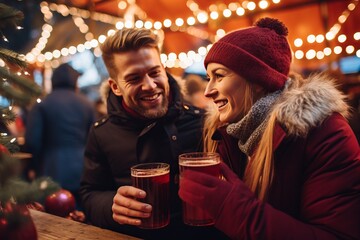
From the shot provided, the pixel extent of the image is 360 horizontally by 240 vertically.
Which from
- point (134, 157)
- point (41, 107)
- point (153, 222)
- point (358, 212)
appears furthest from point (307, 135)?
point (41, 107)

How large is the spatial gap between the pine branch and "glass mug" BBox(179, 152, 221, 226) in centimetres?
76

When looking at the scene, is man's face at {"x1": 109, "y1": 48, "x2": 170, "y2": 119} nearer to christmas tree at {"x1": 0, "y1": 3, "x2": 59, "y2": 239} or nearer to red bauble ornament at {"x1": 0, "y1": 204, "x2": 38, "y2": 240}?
christmas tree at {"x1": 0, "y1": 3, "x2": 59, "y2": 239}

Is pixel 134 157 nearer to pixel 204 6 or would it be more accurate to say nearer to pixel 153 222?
pixel 153 222

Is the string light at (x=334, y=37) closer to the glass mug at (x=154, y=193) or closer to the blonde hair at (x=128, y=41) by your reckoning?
the blonde hair at (x=128, y=41)

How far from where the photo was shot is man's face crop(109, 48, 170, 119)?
6.15ft

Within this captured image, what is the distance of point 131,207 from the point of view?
1327mm

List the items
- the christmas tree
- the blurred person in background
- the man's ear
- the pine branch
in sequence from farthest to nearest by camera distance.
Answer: the blurred person in background < the man's ear < the pine branch < the christmas tree

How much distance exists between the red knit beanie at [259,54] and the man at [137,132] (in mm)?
457

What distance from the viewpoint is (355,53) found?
5.34 metres

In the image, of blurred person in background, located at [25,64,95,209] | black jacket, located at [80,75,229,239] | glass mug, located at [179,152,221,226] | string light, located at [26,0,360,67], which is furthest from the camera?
string light, located at [26,0,360,67]

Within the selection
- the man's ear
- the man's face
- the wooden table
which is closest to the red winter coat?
the wooden table

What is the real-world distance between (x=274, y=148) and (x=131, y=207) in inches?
24.2

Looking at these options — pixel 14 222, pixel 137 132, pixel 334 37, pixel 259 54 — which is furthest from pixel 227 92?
pixel 334 37

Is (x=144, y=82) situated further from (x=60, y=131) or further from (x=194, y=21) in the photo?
(x=194, y=21)
